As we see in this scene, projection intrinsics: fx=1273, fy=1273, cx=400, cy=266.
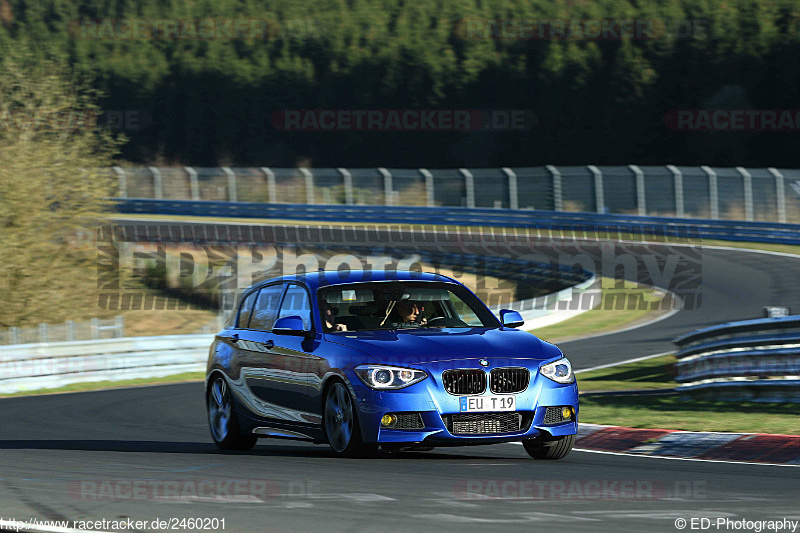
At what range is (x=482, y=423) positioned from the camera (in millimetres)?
9445

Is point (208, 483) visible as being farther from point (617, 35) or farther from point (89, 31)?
point (89, 31)

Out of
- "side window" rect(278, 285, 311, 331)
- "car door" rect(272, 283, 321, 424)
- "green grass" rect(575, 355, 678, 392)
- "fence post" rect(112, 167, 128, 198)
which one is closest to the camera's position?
"car door" rect(272, 283, 321, 424)

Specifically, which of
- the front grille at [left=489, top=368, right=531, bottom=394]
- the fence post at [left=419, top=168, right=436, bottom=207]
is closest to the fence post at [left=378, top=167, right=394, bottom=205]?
the fence post at [left=419, top=168, right=436, bottom=207]

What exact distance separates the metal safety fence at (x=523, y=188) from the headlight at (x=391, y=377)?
31.2 meters

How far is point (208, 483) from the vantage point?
8.64 meters

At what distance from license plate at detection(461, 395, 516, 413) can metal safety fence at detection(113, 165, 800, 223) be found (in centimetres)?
3092

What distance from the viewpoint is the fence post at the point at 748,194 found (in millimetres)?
38969

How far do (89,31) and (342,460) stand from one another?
72.0m

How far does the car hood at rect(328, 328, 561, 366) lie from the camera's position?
9.48 m

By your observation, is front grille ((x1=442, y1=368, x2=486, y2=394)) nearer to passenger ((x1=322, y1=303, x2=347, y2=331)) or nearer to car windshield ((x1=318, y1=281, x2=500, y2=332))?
car windshield ((x1=318, y1=281, x2=500, y2=332))

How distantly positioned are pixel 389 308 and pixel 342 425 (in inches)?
47.4

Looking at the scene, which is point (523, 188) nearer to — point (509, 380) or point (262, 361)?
point (262, 361)

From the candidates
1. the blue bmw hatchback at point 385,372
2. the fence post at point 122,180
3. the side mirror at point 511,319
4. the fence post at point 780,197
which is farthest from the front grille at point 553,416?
the fence post at point 122,180

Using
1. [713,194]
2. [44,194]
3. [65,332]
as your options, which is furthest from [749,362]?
[713,194]
